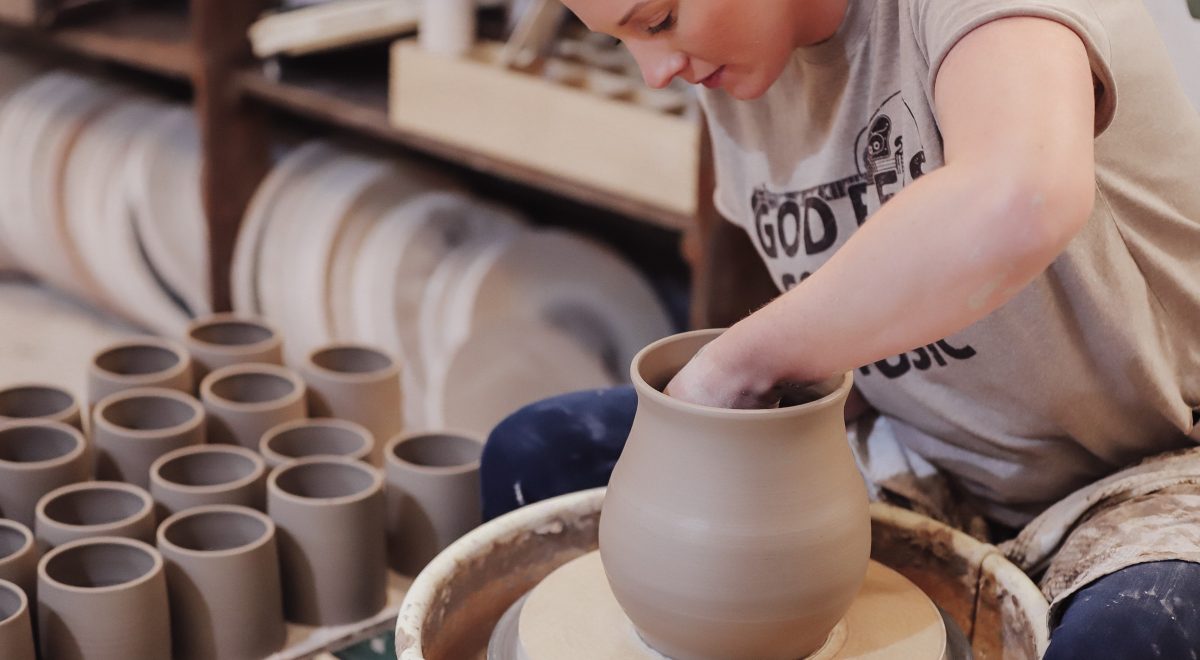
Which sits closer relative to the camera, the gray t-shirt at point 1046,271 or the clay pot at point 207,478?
the gray t-shirt at point 1046,271

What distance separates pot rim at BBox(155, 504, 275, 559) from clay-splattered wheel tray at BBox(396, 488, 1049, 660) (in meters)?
0.28

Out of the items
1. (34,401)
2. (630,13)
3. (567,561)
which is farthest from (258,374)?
(630,13)

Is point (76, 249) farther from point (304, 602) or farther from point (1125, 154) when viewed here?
point (1125, 154)

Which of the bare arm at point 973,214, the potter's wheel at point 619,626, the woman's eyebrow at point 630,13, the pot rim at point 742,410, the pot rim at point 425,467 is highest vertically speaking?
the woman's eyebrow at point 630,13

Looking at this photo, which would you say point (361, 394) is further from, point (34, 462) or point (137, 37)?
point (137, 37)

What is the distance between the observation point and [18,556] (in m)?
1.32

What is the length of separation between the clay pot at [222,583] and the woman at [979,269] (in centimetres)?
25

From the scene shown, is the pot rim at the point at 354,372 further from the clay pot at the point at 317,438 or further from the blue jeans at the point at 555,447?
the blue jeans at the point at 555,447

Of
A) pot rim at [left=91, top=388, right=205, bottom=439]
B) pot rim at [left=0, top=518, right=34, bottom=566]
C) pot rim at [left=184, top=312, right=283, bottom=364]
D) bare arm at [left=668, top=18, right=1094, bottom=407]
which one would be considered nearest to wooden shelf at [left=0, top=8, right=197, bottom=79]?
pot rim at [left=184, top=312, right=283, bottom=364]

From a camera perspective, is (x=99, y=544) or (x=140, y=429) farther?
(x=140, y=429)

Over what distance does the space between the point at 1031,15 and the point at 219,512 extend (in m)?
0.96

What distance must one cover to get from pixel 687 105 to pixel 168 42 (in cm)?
120

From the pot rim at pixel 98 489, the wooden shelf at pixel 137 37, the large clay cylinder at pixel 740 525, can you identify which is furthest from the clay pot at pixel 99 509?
the wooden shelf at pixel 137 37

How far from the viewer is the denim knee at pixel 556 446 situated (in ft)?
4.30
